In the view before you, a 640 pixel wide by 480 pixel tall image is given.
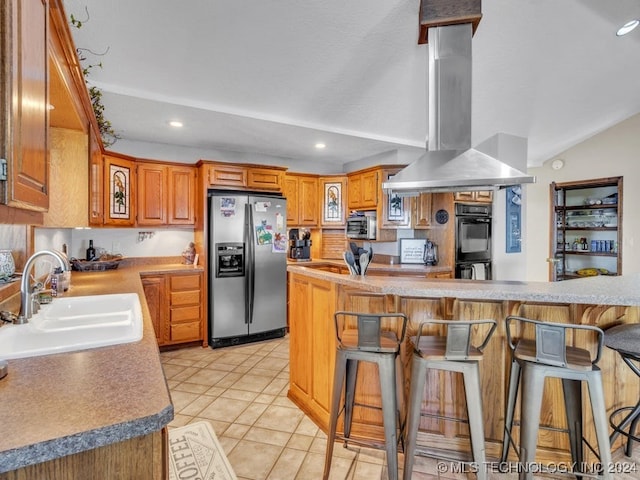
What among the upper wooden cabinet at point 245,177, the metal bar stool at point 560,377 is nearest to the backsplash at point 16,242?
the upper wooden cabinet at point 245,177

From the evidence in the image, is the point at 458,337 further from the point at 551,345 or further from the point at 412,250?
the point at 412,250

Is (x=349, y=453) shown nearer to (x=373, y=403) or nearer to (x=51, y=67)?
(x=373, y=403)

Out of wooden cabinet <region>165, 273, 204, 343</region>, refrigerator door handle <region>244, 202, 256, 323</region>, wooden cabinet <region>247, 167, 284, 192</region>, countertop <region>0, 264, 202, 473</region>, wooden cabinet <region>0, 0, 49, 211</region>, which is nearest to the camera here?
countertop <region>0, 264, 202, 473</region>

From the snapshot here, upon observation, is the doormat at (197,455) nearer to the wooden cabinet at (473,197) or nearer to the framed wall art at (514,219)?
the wooden cabinet at (473,197)

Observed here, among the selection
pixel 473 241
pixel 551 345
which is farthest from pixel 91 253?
pixel 473 241

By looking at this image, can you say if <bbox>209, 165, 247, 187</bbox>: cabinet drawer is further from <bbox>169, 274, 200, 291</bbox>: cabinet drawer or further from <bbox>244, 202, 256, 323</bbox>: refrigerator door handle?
<bbox>169, 274, 200, 291</bbox>: cabinet drawer

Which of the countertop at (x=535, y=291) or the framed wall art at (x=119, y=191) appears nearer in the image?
the countertop at (x=535, y=291)

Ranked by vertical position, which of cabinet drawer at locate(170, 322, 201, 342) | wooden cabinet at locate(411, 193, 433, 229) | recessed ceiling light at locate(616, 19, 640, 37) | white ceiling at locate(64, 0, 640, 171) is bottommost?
cabinet drawer at locate(170, 322, 201, 342)

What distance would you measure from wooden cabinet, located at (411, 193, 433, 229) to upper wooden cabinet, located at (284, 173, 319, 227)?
1.46m

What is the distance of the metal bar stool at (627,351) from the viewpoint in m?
1.65

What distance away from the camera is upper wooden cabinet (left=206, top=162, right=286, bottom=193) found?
13.1ft

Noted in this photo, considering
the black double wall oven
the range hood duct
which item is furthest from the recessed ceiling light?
the black double wall oven

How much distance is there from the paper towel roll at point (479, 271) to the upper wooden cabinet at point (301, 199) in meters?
2.31

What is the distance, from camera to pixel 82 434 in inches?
26.1
